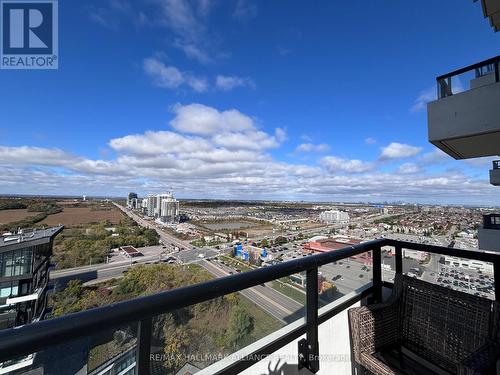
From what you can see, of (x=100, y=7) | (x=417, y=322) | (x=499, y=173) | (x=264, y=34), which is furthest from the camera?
(x=264, y=34)

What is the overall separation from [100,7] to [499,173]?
10820mm

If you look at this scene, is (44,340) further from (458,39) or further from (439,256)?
(458,39)

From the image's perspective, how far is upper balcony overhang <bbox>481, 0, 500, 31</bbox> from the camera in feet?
8.74

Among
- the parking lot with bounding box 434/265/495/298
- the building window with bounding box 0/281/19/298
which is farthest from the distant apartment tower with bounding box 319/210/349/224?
the parking lot with bounding box 434/265/495/298

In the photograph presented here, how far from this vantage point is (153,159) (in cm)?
3559

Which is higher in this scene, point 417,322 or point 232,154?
point 232,154

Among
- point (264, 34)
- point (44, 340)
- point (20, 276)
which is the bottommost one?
point (20, 276)

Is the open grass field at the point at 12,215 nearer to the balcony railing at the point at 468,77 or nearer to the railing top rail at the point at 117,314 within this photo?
the railing top rail at the point at 117,314

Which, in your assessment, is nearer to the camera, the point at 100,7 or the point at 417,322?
the point at 417,322

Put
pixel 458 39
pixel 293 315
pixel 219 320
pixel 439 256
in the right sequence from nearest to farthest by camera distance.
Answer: pixel 219 320, pixel 293 315, pixel 439 256, pixel 458 39

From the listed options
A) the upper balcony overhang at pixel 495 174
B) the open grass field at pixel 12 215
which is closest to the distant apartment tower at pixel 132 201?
the open grass field at pixel 12 215

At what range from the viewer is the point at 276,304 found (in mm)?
1247

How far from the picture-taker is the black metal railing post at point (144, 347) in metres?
0.71

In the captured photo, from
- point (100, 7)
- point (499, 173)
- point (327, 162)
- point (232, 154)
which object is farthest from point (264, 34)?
point (327, 162)
